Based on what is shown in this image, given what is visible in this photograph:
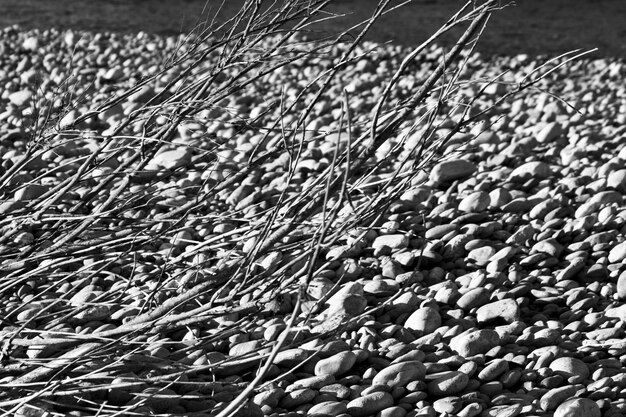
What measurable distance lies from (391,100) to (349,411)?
11.8 feet

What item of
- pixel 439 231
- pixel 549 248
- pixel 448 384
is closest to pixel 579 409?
pixel 448 384

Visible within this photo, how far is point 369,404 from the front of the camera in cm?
206

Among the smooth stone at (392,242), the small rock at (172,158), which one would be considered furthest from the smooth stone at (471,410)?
the small rock at (172,158)

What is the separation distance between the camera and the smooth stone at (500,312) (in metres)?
2.54

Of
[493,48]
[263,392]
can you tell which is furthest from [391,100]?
[263,392]

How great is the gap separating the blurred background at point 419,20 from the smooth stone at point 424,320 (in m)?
4.86

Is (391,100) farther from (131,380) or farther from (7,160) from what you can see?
(131,380)

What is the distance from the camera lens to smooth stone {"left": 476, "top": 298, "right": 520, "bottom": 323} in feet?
8.32

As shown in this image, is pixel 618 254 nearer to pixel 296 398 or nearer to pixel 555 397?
pixel 555 397

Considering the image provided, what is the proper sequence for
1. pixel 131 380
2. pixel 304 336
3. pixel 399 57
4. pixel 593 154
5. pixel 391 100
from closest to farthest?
pixel 131 380, pixel 304 336, pixel 593 154, pixel 391 100, pixel 399 57

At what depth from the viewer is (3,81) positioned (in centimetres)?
606

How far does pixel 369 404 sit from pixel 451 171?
5.96 feet

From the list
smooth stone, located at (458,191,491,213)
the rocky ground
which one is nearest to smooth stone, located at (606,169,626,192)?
the rocky ground

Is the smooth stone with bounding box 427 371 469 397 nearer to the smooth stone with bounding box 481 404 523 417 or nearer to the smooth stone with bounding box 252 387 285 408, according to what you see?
the smooth stone with bounding box 481 404 523 417
